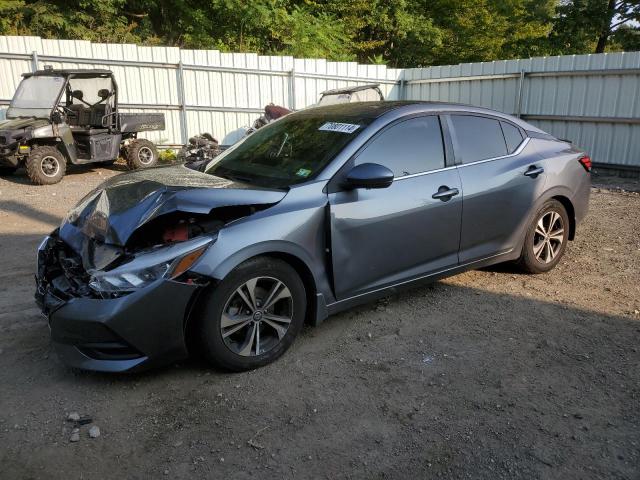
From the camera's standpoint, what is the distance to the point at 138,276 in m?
3.02

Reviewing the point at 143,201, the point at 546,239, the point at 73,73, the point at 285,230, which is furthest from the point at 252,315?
the point at 73,73

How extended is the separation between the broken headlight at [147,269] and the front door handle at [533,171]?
9.88 feet

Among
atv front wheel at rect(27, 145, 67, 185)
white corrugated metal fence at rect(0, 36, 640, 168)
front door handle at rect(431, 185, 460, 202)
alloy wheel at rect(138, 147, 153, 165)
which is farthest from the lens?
alloy wheel at rect(138, 147, 153, 165)

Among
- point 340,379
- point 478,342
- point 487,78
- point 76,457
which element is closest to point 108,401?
point 76,457

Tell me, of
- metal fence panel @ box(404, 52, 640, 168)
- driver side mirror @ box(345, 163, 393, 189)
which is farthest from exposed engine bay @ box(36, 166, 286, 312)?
metal fence panel @ box(404, 52, 640, 168)

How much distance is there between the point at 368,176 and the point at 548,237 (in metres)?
2.40

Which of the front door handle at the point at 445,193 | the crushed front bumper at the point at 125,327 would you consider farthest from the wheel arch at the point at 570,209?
the crushed front bumper at the point at 125,327

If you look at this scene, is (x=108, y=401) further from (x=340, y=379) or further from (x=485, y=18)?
(x=485, y=18)

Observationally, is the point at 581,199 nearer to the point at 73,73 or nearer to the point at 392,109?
the point at 392,109

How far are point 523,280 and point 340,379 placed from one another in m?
2.49

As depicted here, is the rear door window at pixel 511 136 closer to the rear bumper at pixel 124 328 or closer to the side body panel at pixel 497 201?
the side body panel at pixel 497 201

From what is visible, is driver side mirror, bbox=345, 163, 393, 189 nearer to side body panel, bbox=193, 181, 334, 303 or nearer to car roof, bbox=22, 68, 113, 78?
side body panel, bbox=193, 181, 334, 303

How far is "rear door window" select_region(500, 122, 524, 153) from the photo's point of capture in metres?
4.77

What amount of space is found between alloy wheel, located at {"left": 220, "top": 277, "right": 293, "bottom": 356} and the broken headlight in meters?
0.36
